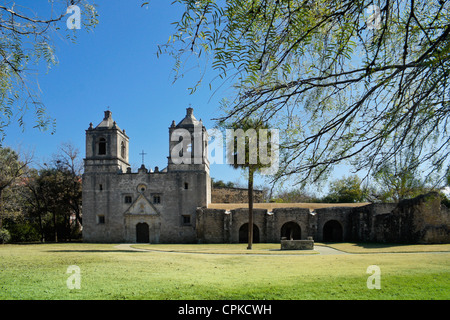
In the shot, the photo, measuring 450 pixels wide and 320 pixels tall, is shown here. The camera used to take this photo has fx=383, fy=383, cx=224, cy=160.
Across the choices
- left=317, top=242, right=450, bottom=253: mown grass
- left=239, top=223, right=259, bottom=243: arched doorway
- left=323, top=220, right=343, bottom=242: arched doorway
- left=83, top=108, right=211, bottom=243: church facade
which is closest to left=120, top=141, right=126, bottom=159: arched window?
left=83, top=108, right=211, bottom=243: church facade

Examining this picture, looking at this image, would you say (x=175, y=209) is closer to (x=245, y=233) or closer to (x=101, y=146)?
(x=245, y=233)

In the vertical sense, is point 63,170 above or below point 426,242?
above

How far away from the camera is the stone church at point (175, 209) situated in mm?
30422

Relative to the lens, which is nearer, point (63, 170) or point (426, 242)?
point (426, 242)

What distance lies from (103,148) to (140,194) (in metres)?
5.47

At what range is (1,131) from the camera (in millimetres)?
5383

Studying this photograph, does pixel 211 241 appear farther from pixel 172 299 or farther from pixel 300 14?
pixel 300 14

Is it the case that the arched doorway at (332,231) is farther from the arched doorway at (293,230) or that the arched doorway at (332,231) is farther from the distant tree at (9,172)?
the distant tree at (9,172)

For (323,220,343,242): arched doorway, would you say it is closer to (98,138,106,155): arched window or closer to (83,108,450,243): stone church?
(83,108,450,243): stone church

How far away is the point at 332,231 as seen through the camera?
33.0 meters

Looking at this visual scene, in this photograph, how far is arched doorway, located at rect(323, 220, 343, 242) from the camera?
3259 cm
